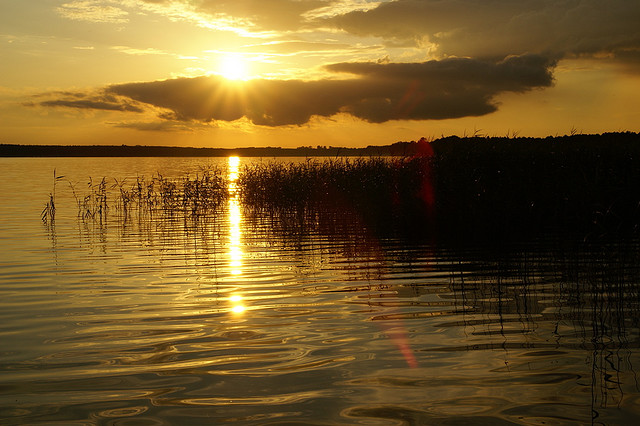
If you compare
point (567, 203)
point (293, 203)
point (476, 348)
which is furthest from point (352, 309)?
point (293, 203)

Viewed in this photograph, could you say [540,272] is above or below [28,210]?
below

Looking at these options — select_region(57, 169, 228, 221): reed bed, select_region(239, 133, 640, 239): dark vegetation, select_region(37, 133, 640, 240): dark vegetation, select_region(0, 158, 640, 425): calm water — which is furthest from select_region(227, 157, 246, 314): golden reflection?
select_region(239, 133, 640, 239): dark vegetation

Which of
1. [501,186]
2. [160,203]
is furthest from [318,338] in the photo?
[160,203]

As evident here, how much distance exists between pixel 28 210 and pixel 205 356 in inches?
955

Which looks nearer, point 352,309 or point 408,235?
point 352,309

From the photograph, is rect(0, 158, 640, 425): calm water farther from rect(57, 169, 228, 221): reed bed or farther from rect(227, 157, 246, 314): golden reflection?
rect(57, 169, 228, 221): reed bed

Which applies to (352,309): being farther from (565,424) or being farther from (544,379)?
(565,424)

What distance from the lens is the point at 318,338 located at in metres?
A: 8.41

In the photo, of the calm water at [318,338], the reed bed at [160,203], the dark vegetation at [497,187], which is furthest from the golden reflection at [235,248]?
the dark vegetation at [497,187]

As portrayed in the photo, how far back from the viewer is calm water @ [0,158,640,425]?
604cm

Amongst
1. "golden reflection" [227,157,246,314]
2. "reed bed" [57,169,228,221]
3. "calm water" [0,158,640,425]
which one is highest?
"reed bed" [57,169,228,221]

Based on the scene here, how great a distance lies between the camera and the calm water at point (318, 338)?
604 centimetres

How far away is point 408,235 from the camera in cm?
2039

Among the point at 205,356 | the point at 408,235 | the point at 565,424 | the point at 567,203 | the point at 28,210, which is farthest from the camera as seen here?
the point at 28,210
